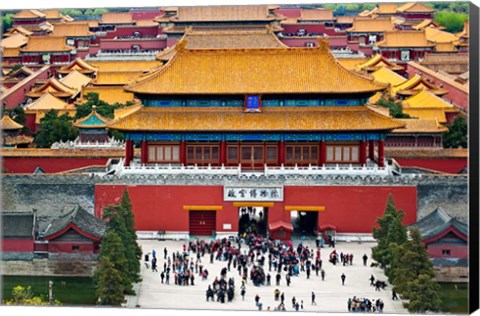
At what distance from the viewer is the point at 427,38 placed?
76.4 m

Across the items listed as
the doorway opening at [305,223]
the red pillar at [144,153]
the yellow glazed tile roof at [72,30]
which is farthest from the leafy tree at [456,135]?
the yellow glazed tile roof at [72,30]

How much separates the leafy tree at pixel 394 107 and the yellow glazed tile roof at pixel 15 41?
108 feet

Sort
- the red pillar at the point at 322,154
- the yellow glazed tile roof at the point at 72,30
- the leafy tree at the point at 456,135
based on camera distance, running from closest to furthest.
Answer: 1. the red pillar at the point at 322,154
2. the leafy tree at the point at 456,135
3. the yellow glazed tile roof at the point at 72,30

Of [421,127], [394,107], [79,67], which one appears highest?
[79,67]

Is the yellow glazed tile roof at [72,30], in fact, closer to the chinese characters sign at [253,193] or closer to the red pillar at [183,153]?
the red pillar at [183,153]

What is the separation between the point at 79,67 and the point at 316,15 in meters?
20.7

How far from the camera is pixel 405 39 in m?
73.6

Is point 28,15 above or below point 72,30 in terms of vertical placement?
above

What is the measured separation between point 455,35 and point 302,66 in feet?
139

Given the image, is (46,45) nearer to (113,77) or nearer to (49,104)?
(113,77)

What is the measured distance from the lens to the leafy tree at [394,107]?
49.3 meters

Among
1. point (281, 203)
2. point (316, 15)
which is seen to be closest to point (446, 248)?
point (281, 203)

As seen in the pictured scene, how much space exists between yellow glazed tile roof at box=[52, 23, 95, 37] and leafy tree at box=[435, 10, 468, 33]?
95.1ft

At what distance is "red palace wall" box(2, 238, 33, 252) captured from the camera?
113ft
